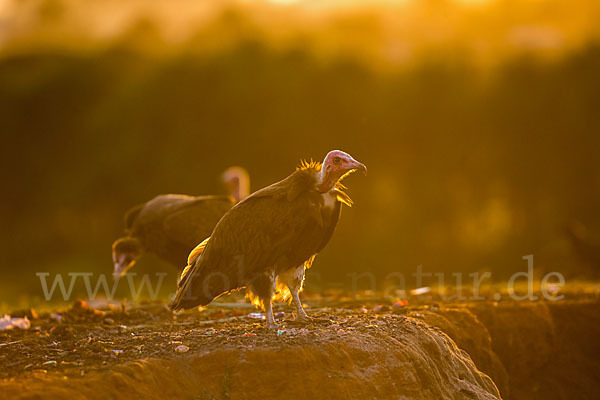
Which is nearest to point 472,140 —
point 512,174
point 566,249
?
point 512,174

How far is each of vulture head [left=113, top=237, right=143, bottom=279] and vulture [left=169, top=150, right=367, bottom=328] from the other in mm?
3578

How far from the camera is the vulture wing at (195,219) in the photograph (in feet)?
29.1

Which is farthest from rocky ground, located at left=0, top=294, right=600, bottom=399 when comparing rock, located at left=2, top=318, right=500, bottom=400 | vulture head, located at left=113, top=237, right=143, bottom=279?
vulture head, located at left=113, top=237, right=143, bottom=279

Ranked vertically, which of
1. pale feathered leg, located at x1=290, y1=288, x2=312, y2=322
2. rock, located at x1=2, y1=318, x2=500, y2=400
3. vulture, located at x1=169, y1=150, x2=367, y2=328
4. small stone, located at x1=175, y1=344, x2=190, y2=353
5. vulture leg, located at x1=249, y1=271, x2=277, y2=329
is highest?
vulture, located at x1=169, y1=150, x2=367, y2=328

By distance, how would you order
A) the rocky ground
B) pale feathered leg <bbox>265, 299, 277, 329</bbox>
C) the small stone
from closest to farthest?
1. the rocky ground
2. the small stone
3. pale feathered leg <bbox>265, 299, 277, 329</bbox>

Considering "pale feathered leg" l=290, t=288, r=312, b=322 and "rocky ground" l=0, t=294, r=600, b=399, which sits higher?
"pale feathered leg" l=290, t=288, r=312, b=322

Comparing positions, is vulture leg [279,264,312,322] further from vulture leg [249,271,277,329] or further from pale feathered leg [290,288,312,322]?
vulture leg [249,271,277,329]

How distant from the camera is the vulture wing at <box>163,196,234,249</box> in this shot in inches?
349

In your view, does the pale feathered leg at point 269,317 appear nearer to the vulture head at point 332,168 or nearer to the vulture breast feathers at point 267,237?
the vulture breast feathers at point 267,237

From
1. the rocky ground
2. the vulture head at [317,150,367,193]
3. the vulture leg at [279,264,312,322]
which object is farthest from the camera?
the vulture leg at [279,264,312,322]

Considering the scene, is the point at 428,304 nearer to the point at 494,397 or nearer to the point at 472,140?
the point at 494,397

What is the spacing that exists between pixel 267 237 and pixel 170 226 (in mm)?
3125

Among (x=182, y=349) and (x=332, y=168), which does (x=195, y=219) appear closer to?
(x=332, y=168)

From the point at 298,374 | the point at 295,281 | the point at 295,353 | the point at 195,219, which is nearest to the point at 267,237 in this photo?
the point at 295,281
